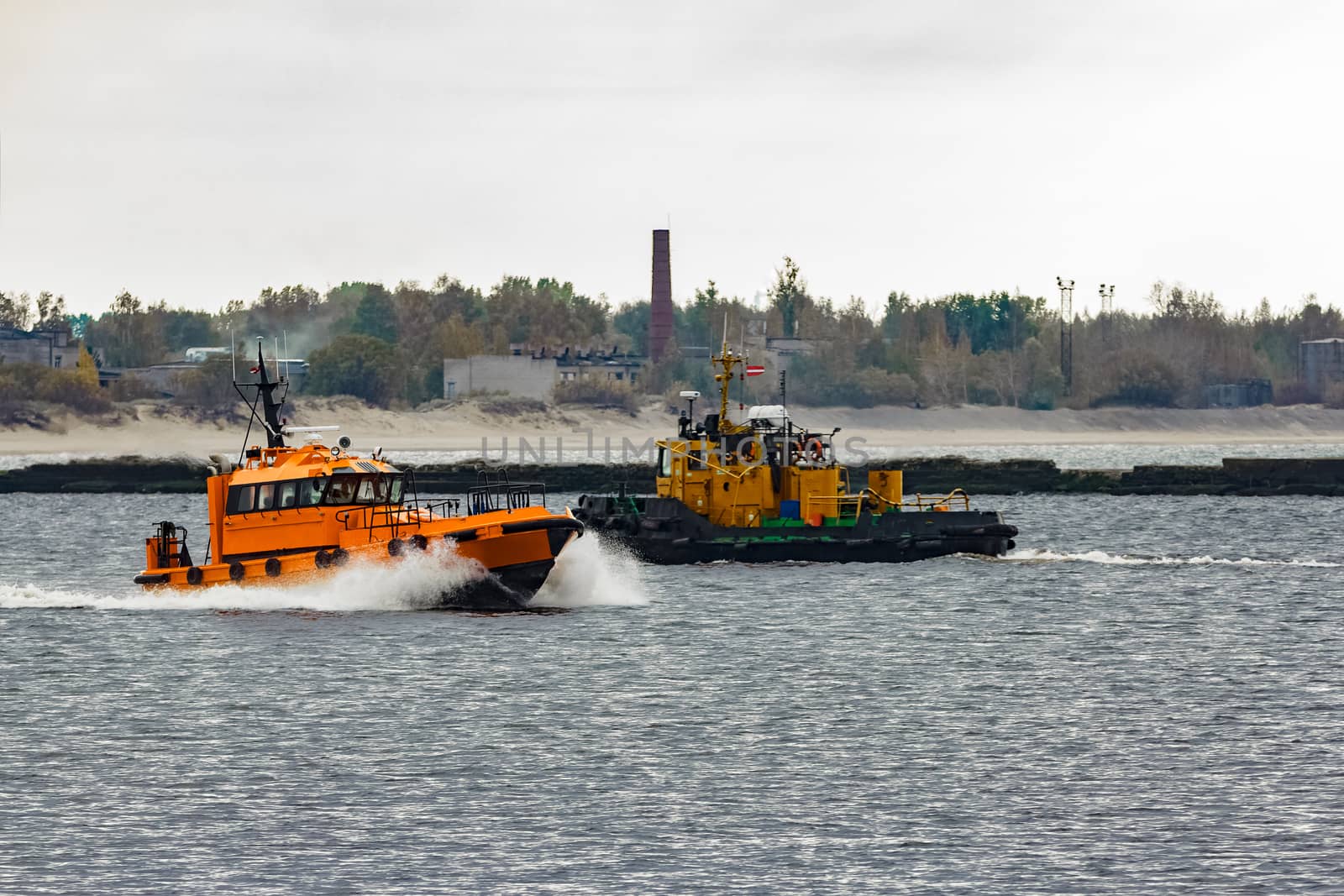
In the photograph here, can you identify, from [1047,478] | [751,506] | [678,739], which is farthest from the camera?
[1047,478]

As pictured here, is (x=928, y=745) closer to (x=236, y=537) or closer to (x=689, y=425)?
(x=236, y=537)

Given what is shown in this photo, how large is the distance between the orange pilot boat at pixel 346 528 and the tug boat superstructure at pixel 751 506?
10368 mm

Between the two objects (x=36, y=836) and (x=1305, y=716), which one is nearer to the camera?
(x=36, y=836)

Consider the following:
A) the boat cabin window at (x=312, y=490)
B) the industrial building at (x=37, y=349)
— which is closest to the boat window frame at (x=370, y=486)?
the boat cabin window at (x=312, y=490)

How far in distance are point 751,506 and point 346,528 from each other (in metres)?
13.9

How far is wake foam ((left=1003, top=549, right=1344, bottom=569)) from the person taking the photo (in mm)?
54656

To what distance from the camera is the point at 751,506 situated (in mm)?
48750

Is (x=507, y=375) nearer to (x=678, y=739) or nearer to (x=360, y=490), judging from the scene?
(x=360, y=490)

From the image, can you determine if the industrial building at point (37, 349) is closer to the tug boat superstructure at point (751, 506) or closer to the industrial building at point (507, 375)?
the industrial building at point (507, 375)

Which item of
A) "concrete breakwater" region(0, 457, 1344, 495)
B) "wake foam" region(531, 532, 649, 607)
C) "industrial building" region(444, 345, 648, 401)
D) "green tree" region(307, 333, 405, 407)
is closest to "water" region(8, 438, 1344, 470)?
"industrial building" region(444, 345, 648, 401)

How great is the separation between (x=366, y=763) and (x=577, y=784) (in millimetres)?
3003

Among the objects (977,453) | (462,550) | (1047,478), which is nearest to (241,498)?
(462,550)

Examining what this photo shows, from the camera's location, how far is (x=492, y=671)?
32250mm

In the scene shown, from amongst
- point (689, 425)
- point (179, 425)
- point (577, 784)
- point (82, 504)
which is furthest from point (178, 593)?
point (179, 425)
